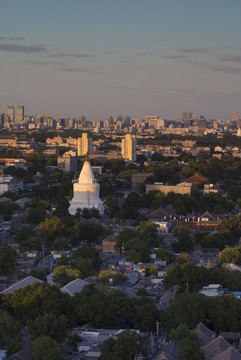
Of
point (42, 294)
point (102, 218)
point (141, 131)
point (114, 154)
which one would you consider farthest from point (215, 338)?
point (141, 131)

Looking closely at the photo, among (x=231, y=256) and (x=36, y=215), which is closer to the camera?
(x=231, y=256)

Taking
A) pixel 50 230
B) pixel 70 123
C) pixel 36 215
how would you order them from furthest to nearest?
pixel 70 123
pixel 36 215
pixel 50 230

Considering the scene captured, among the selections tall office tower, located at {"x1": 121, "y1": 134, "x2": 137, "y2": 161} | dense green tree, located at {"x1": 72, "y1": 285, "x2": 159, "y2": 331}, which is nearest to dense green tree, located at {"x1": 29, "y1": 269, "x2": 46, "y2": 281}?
dense green tree, located at {"x1": 72, "y1": 285, "x2": 159, "y2": 331}

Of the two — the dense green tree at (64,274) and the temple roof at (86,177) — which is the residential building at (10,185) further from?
the dense green tree at (64,274)

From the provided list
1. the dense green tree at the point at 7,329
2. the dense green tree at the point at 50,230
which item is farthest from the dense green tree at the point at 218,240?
the dense green tree at the point at 7,329

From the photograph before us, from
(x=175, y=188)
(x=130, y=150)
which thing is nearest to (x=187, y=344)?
(x=175, y=188)

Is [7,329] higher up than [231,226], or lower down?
lower down

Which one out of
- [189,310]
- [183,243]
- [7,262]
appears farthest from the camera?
[183,243]

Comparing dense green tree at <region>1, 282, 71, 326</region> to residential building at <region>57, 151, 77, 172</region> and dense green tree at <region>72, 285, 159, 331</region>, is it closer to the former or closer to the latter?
dense green tree at <region>72, 285, 159, 331</region>

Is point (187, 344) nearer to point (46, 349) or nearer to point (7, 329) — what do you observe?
point (46, 349)

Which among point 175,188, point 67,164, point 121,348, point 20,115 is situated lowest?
point 121,348

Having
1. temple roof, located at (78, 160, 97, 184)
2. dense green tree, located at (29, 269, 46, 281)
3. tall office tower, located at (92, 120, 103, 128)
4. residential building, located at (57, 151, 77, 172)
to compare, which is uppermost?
tall office tower, located at (92, 120, 103, 128)
